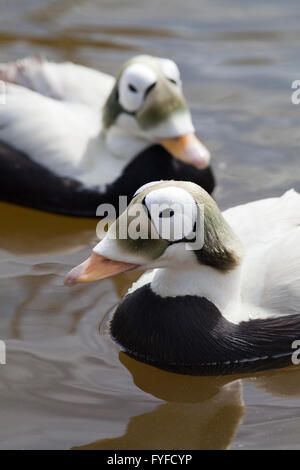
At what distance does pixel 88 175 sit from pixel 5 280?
1.02m

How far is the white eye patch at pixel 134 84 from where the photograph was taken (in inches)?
239

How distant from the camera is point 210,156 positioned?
674 cm

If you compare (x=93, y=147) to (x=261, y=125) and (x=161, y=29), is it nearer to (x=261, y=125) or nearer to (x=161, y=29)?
(x=261, y=125)

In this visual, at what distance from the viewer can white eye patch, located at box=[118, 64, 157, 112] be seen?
19.9 ft

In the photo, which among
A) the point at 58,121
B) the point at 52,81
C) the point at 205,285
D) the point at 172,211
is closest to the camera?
the point at 172,211

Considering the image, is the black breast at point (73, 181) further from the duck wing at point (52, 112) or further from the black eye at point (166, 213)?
the black eye at point (166, 213)

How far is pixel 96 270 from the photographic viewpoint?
431cm

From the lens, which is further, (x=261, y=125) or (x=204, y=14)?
(x=204, y=14)

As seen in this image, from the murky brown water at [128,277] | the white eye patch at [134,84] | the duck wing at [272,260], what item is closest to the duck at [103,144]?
Result: the white eye patch at [134,84]

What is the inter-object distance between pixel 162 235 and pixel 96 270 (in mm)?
296

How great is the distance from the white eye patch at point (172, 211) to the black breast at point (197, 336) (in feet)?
1.12

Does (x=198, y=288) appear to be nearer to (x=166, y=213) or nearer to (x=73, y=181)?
(x=166, y=213)

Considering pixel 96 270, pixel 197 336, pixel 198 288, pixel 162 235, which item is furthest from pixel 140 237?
pixel 197 336
